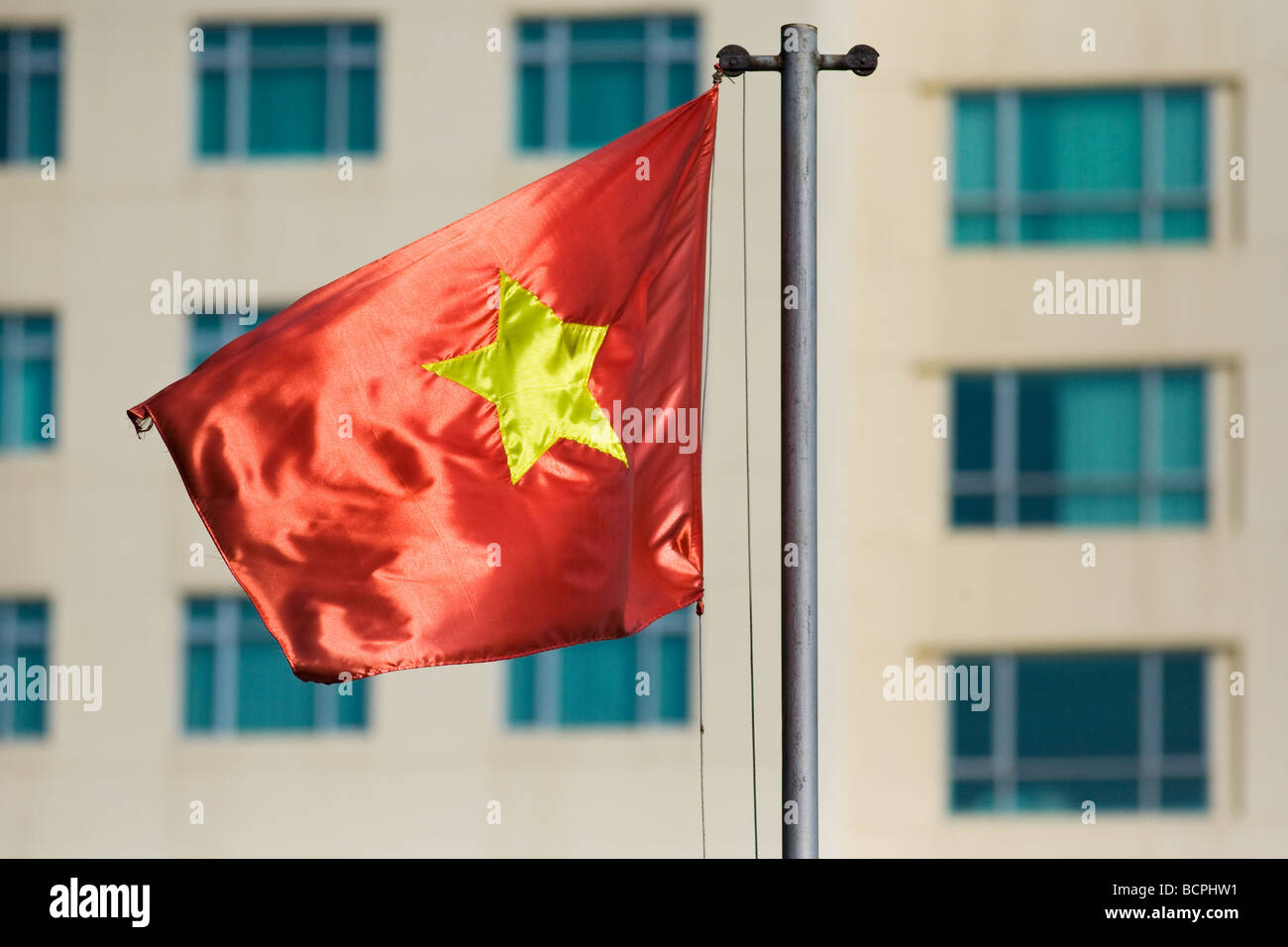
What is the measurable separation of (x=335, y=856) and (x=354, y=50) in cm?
858

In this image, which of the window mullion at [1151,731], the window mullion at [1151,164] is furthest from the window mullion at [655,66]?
the window mullion at [1151,731]

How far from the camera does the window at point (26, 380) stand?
18344 mm

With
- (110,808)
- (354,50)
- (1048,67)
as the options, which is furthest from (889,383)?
(110,808)

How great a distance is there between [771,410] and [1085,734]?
4.86m

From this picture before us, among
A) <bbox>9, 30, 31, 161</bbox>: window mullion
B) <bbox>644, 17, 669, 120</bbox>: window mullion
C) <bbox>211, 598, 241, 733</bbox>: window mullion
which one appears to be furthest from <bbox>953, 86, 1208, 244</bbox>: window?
<bbox>9, 30, 31, 161</bbox>: window mullion

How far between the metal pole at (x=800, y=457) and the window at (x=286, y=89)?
1302cm

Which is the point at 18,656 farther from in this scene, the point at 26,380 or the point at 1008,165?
the point at 1008,165

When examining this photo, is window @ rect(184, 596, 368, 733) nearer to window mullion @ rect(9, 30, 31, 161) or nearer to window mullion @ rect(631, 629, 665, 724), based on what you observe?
window mullion @ rect(631, 629, 665, 724)

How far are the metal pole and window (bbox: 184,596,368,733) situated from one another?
1284 centimetres

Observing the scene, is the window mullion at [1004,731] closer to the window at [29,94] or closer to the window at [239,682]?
the window at [239,682]

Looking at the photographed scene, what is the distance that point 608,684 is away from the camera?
697 inches

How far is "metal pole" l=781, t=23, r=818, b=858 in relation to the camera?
18.3 ft

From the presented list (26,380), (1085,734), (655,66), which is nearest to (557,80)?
(655,66)

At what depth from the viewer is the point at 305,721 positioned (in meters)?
17.9
